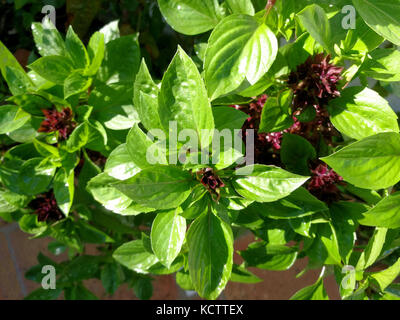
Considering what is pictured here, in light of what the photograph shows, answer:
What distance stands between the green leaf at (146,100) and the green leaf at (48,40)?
8.6 inches

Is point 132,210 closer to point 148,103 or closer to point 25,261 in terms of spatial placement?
point 148,103

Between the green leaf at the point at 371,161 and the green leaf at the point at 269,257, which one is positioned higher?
the green leaf at the point at 371,161

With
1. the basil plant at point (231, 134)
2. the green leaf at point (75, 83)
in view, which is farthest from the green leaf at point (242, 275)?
the green leaf at point (75, 83)

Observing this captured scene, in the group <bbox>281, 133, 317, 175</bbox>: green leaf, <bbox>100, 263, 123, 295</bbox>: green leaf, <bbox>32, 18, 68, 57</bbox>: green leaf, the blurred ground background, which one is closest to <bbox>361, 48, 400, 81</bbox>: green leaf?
<bbox>281, 133, 317, 175</bbox>: green leaf

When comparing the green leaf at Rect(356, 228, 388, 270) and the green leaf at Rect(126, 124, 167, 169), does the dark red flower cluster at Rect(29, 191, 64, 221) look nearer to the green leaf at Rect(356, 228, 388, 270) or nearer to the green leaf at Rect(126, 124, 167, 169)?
the green leaf at Rect(126, 124, 167, 169)

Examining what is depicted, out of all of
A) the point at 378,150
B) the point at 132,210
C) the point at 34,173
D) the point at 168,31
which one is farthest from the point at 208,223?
the point at 168,31

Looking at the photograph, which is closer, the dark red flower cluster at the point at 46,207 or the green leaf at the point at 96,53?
the green leaf at the point at 96,53

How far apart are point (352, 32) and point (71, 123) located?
395mm

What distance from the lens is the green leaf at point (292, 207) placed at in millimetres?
505

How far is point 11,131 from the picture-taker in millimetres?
627

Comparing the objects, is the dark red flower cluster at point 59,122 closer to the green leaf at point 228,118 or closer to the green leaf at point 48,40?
the green leaf at point 48,40

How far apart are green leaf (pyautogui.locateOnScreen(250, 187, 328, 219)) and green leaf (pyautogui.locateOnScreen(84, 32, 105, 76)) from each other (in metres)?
0.30

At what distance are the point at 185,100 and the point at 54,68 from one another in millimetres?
249

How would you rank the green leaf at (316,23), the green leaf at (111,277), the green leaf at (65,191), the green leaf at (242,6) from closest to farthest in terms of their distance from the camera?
the green leaf at (316,23) → the green leaf at (242,6) → the green leaf at (65,191) → the green leaf at (111,277)
